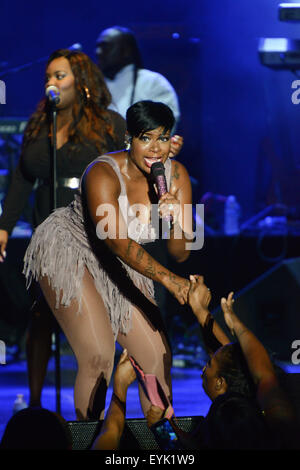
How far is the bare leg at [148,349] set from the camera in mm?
3262

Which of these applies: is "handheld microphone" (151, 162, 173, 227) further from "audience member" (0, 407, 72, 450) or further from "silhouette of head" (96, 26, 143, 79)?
"silhouette of head" (96, 26, 143, 79)

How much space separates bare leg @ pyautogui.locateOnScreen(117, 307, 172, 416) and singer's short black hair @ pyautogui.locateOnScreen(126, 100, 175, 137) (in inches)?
28.8

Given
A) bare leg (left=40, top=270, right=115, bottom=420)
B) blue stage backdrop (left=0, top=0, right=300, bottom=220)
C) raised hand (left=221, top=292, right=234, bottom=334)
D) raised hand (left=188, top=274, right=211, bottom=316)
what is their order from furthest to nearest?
blue stage backdrop (left=0, top=0, right=300, bottom=220), bare leg (left=40, top=270, right=115, bottom=420), raised hand (left=188, top=274, right=211, bottom=316), raised hand (left=221, top=292, right=234, bottom=334)

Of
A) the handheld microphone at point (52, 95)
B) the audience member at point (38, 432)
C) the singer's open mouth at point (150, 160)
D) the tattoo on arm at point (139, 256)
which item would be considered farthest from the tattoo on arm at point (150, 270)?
the handheld microphone at point (52, 95)

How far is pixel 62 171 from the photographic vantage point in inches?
156

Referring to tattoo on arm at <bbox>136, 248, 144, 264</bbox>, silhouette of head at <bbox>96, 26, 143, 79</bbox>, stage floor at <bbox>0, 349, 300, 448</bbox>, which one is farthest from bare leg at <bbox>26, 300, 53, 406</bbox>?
silhouette of head at <bbox>96, 26, 143, 79</bbox>

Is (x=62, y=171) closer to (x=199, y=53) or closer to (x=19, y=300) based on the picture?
(x=19, y=300)

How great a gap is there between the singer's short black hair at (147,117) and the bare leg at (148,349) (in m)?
0.73

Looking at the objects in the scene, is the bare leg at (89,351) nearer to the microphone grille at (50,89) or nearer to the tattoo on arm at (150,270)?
the tattoo on arm at (150,270)

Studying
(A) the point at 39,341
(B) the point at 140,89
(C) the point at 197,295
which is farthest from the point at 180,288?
(B) the point at 140,89

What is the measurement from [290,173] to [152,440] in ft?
16.0

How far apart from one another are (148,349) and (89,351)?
234 millimetres

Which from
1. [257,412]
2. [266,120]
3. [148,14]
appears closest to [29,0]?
[148,14]

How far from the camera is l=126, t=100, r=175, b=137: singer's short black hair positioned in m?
3.24
